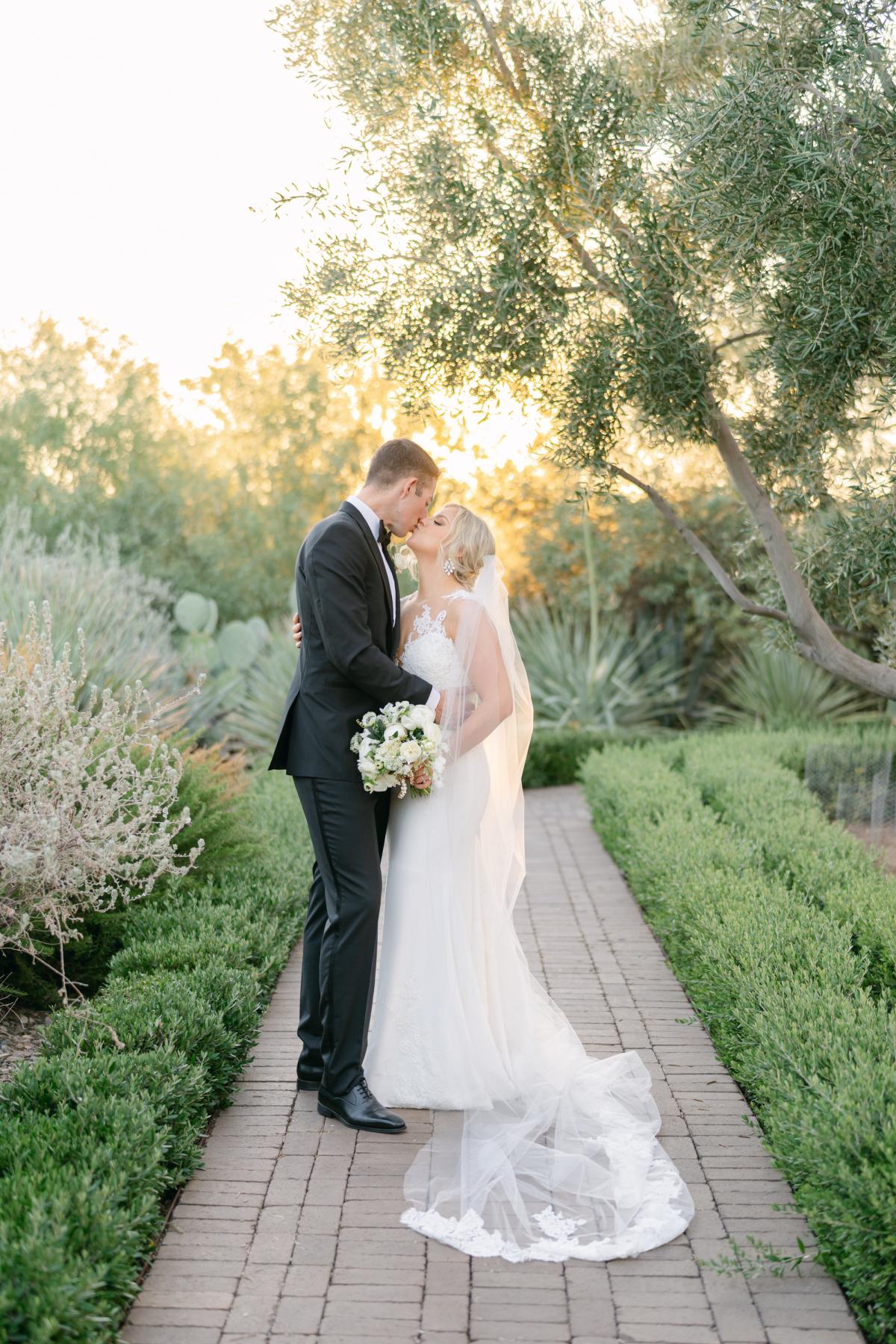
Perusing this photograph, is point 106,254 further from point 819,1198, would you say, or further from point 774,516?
point 819,1198

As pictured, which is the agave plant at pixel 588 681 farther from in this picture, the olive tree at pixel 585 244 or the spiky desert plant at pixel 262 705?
the olive tree at pixel 585 244

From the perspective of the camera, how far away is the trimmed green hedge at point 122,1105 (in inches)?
101

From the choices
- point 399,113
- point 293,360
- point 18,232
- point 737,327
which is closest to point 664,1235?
point 737,327

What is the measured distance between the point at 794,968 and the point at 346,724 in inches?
73.3

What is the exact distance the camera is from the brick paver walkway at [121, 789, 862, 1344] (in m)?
2.81

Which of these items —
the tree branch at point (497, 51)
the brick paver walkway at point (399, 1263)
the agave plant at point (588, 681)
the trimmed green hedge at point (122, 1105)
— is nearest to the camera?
the trimmed green hedge at point (122, 1105)

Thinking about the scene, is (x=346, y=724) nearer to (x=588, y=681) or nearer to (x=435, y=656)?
(x=435, y=656)

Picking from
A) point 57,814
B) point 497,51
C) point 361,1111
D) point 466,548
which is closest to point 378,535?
point 466,548

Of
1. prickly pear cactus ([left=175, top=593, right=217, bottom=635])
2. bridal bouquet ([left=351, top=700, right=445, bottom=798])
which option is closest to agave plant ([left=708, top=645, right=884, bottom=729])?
prickly pear cactus ([left=175, top=593, right=217, bottom=635])

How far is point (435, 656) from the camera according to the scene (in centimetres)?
434

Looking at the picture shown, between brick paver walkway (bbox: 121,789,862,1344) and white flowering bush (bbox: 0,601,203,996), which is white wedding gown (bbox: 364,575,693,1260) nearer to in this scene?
brick paver walkway (bbox: 121,789,862,1344)

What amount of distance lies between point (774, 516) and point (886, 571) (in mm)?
720

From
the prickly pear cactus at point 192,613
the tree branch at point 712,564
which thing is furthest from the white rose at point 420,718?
the prickly pear cactus at point 192,613

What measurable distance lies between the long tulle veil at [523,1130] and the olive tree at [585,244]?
Answer: 6.31 feet
